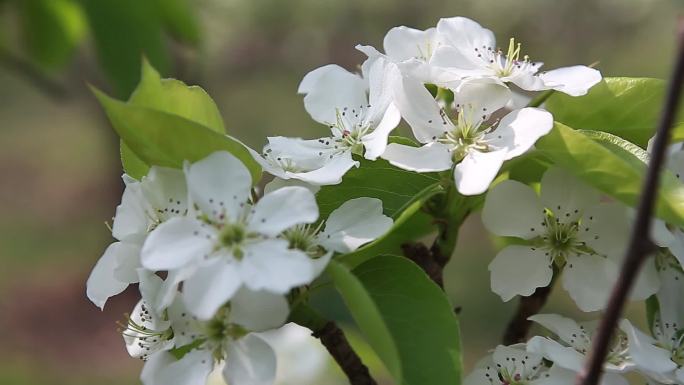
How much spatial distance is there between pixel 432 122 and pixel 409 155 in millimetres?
54

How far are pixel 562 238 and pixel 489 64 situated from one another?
0.55 ft

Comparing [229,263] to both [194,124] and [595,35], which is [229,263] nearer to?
[194,124]

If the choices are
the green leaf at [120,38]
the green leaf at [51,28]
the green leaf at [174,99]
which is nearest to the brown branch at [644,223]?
the green leaf at [174,99]

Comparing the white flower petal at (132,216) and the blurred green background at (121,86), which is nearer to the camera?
the white flower petal at (132,216)

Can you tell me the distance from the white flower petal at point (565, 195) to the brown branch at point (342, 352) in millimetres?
202

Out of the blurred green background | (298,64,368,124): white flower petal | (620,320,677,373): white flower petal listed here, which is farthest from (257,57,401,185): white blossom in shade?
the blurred green background

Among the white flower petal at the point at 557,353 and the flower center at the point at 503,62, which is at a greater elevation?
the flower center at the point at 503,62

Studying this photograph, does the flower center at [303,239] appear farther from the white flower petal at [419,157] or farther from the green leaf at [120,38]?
the green leaf at [120,38]

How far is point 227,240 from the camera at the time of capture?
2.02 feet

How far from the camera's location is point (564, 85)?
71cm

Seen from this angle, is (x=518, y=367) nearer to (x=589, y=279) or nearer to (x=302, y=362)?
(x=589, y=279)

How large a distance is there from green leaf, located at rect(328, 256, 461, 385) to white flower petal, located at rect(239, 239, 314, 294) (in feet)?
0.10

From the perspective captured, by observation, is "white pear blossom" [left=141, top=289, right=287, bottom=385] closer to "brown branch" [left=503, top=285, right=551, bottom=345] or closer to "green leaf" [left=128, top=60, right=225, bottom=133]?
"green leaf" [left=128, top=60, right=225, bottom=133]

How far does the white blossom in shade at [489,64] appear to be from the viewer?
2.33 ft
